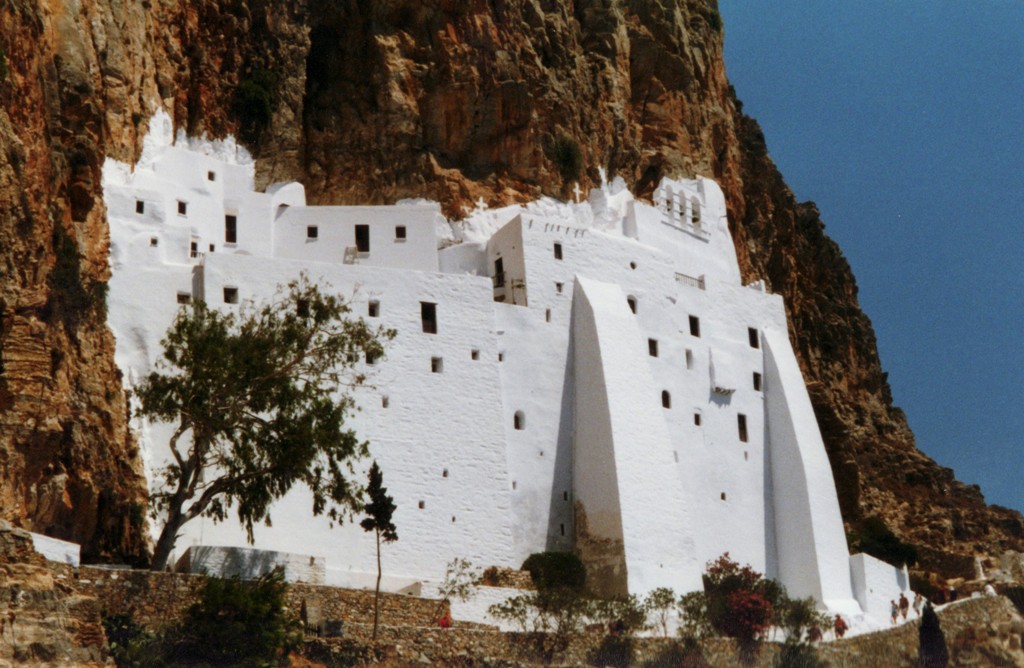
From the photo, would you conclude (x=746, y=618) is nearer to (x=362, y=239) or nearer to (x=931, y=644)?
A: (x=931, y=644)

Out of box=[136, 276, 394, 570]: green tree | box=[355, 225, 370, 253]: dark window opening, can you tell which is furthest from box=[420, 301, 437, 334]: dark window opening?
box=[136, 276, 394, 570]: green tree

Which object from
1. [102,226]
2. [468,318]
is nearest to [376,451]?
[468,318]

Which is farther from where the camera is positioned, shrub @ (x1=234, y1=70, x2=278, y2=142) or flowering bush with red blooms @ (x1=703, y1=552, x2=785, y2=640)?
shrub @ (x1=234, y1=70, x2=278, y2=142)

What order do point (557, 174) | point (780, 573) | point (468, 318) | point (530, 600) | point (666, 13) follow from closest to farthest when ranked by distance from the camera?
point (530, 600)
point (468, 318)
point (780, 573)
point (557, 174)
point (666, 13)

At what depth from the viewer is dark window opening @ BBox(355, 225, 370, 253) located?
42344 millimetres

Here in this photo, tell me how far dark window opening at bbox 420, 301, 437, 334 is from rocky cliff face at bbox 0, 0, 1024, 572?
5.97 metres

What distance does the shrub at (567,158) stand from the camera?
47.6 metres

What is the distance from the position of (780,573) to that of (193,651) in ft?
67.6

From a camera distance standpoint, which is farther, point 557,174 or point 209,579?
point 557,174

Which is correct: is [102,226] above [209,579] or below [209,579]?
above

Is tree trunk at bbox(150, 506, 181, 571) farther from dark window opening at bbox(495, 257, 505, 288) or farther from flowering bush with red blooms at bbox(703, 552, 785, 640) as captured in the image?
dark window opening at bbox(495, 257, 505, 288)

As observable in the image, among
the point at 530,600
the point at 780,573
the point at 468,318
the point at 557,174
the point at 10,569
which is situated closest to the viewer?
the point at 10,569

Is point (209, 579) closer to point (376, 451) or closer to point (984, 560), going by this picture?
point (376, 451)

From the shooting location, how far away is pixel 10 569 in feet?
71.9
